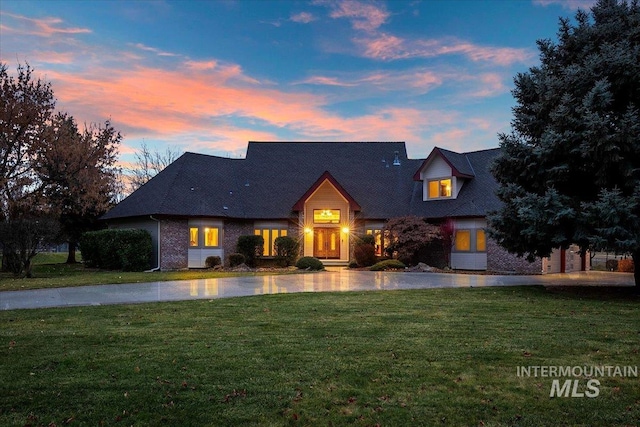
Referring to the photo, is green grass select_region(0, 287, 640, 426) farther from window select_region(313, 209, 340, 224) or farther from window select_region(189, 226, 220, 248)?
window select_region(313, 209, 340, 224)

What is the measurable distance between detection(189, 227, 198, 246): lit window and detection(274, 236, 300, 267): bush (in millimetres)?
4444

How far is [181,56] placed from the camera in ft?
66.9

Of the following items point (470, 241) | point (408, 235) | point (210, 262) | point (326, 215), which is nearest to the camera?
point (408, 235)

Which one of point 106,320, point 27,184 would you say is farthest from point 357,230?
point 106,320

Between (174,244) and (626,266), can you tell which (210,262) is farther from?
(626,266)

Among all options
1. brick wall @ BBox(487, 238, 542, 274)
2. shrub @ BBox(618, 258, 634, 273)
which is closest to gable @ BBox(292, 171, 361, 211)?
brick wall @ BBox(487, 238, 542, 274)

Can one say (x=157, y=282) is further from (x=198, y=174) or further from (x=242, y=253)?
(x=198, y=174)

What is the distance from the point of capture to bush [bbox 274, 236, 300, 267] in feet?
82.5

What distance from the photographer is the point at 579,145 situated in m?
12.5

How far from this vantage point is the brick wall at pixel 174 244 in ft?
77.1

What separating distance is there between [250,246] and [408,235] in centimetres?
887

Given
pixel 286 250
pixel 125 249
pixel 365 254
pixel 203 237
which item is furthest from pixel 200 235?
pixel 365 254

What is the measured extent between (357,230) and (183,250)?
10.1 metres

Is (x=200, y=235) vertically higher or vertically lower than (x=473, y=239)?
higher
